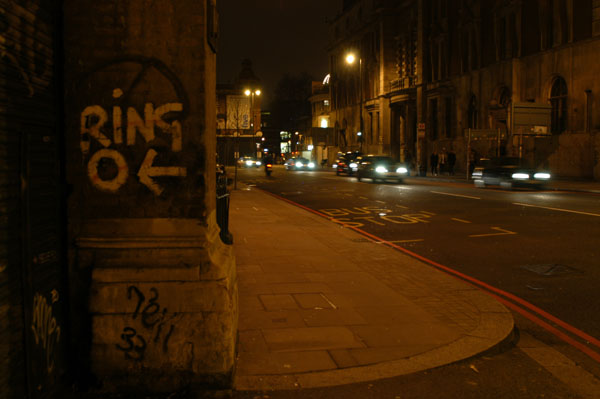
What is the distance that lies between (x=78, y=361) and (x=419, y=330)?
10.4 ft

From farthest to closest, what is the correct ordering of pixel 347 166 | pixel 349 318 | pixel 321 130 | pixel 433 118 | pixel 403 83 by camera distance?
pixel 321 130 → pixel 403 83 → pixel 433 118 → pixel 347 166 → pixel 349 318

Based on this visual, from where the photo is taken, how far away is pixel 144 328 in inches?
167

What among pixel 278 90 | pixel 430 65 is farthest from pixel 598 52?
pixel 278 90

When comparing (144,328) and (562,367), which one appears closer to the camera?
(144,328)

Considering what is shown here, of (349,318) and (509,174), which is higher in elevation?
(509,174)

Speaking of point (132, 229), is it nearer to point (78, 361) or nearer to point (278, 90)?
point (78, 361)

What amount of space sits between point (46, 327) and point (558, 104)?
37.1 meters

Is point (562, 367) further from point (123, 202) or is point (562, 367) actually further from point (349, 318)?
point (123, 202)

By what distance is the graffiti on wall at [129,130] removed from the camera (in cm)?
451

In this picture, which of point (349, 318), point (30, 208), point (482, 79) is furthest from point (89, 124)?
point (482, 79)

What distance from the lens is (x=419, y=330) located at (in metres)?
5.72

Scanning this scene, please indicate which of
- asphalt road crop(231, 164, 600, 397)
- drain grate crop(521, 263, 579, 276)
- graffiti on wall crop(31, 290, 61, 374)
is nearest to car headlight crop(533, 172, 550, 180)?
asphalt road crop(231, 164, 600, 397)

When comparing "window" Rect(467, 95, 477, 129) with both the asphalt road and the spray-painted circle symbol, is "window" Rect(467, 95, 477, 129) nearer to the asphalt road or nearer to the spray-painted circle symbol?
the asphalt road

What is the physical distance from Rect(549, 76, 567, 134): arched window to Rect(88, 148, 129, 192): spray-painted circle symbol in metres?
35.3
